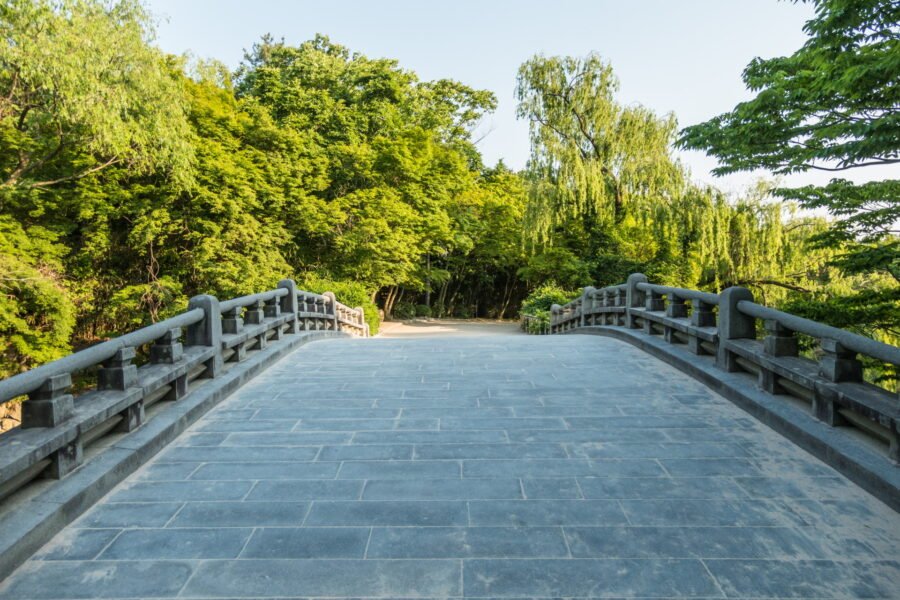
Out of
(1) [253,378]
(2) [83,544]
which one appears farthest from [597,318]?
(2) [83,544]

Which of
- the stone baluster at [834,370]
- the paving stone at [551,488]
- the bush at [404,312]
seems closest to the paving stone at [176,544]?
the paving stone at [551,488]

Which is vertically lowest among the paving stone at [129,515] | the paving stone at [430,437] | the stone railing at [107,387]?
the paving stone at [129,515]

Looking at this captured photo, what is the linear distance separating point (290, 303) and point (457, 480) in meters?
5.99

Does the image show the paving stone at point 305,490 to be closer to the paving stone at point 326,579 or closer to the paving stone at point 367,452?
the paving stone at point 367,452

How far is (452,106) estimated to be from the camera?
2731 centimetres

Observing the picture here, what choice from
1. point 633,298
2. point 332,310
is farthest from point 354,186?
point 633,298

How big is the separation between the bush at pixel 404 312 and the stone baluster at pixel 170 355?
74.4 ft

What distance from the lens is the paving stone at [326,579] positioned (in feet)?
Result: 7.29

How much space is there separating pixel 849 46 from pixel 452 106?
73.3ft

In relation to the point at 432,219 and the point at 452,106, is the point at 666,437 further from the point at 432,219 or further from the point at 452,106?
the point at 452,106

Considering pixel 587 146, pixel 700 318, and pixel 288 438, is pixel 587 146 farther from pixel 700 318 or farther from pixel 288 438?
pixel 288 438

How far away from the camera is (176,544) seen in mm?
2604

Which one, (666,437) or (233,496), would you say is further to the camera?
(666,437)

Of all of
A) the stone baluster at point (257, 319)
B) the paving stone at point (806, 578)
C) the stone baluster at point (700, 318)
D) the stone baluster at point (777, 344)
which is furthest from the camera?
the stone baluster at point (257, 319)
